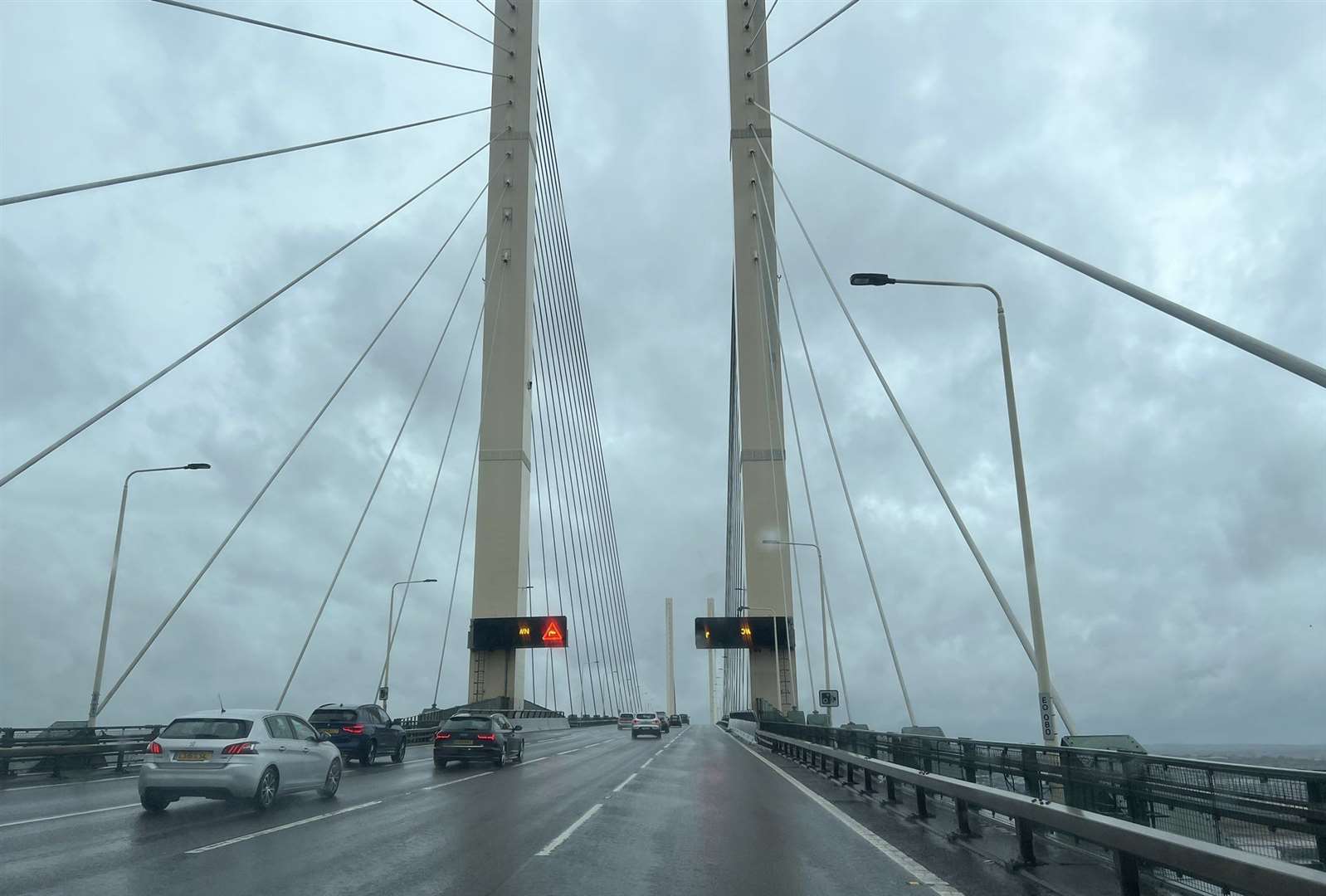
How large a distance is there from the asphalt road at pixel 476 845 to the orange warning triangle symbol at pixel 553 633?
88.0 ft

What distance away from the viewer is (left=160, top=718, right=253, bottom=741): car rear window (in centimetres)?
1419

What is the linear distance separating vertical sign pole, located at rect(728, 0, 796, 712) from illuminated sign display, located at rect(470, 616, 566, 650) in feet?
30.2

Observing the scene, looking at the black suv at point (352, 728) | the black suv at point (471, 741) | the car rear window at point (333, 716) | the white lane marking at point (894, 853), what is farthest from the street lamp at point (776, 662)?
the white lane marking at point (894, 853)

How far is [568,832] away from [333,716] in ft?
51.8

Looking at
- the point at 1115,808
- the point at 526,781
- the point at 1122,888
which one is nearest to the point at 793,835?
the point at 1115,808

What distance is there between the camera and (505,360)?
44750mm

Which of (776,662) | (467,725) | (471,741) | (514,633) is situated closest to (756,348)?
(776,662)

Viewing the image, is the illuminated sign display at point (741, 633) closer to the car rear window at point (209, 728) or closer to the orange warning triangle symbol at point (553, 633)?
the orange warning triangle symbol at point (553, 633)

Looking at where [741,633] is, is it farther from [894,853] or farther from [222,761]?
[894,853]

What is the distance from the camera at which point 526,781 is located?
20.7 m

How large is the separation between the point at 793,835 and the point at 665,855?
2320 millimetres

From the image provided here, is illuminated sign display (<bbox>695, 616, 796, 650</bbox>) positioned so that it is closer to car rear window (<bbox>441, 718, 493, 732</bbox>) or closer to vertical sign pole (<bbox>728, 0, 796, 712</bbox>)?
vertical sign pole (<bbox>728, 0, 796, 712</bbox>)

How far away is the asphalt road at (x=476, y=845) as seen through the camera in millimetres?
8523

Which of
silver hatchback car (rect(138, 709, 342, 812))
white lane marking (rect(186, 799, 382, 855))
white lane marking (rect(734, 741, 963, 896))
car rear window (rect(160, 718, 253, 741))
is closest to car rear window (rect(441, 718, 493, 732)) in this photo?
white lane marking (rect(186, 799, 382, 855))
